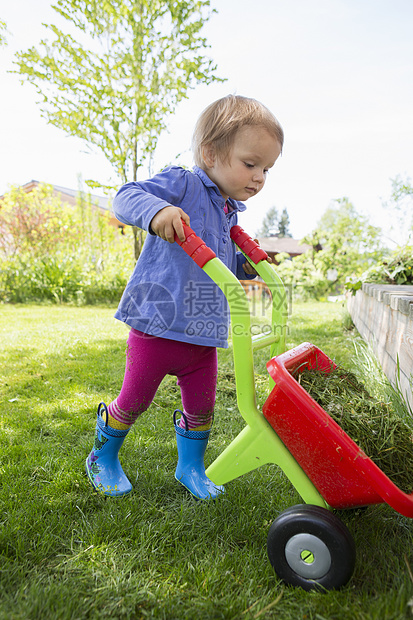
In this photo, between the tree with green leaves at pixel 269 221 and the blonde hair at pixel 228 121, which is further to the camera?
the tree with green leaves at pixel 269 221

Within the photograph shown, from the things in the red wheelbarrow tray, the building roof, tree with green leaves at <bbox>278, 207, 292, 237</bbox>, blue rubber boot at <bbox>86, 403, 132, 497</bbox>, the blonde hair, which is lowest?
blue rubber boot at <bbox>86, 403, 132, 497</bbox>

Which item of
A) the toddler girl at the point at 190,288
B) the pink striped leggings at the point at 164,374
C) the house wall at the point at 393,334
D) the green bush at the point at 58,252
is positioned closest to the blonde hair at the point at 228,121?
the toddler girl at the point at 190,288

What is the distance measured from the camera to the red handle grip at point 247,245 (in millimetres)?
1760

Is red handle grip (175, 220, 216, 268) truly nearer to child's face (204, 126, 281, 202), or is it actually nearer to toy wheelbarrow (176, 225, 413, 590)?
toy wheelbarrow (176, 225, 413, 590)

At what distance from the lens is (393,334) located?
271 cm

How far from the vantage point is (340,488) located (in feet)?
3.96

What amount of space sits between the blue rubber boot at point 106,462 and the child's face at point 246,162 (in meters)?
1.05

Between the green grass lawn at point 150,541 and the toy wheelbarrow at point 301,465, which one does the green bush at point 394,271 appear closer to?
the green grass lawn at point 150,541

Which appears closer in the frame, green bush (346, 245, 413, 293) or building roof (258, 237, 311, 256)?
green bush (346, 245, 413, 293)

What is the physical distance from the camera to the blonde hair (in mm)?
1575

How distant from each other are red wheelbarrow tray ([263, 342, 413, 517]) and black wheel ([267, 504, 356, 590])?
8 cm

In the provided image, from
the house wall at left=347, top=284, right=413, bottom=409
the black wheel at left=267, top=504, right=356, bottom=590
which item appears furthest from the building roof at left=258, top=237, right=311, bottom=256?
the black wheel at left=267, top=504, right=356, bottom=590

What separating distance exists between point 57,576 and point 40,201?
41.5 feet

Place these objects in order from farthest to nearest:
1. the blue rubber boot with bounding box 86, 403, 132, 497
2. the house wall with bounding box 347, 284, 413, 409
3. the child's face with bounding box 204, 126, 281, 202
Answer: the house wall with bounding box 347, 284, 413, 409, the blue rubber boot with bounding box 86, 403, 132, 497, the child's face with bounding box 204, 126, 281, 202
